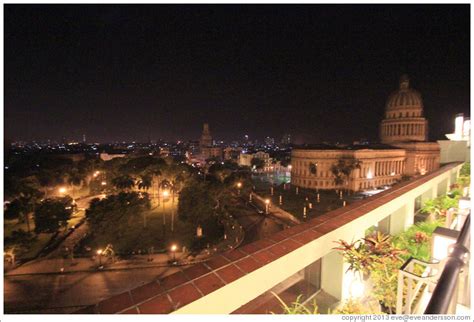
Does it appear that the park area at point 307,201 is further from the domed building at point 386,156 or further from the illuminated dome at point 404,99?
the illuminated dome at point 404,99

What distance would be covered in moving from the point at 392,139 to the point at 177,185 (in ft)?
171

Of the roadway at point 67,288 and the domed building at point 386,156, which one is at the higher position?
the domed building at point 386,156

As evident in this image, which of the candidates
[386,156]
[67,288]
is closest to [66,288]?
[67,288]

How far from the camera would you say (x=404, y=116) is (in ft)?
186

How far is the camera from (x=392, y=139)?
193ft

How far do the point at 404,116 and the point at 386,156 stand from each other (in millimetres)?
16821

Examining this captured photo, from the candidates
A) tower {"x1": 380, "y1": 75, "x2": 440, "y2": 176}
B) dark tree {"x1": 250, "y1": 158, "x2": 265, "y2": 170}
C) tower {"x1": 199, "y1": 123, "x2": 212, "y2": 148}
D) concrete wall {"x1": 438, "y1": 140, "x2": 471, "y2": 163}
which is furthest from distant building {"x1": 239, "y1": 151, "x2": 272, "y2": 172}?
concrete wall {"x1": 438, "y1": 140, "x2": 471, "y2": 163}

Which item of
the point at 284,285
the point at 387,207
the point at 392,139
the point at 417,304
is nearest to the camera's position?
the point at 417,304

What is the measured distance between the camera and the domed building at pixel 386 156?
142ft

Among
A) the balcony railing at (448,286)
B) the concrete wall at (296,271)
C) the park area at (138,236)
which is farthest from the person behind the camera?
the park area at (138,236)

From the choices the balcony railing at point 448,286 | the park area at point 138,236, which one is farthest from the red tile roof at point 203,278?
the park area at point 138,236

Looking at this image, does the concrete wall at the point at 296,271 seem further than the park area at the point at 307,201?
No

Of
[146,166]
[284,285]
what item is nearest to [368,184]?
[146,166]

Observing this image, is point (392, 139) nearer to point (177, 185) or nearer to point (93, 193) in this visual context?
point (177, 185)
